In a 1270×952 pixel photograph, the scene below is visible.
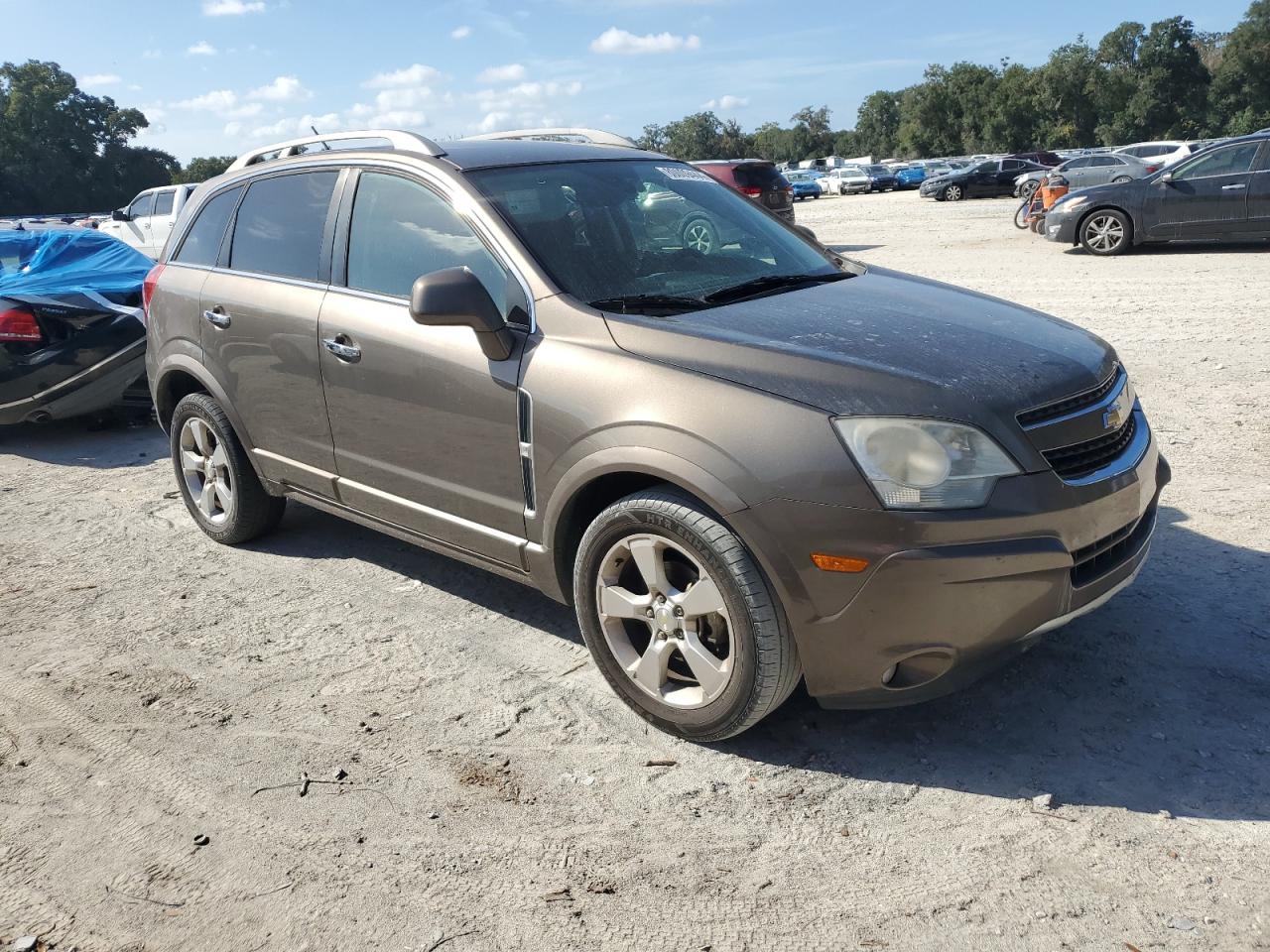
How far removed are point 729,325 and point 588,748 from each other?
4.68 ft

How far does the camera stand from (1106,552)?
3.16 metres

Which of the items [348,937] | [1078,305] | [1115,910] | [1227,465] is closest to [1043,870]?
[1115,910]

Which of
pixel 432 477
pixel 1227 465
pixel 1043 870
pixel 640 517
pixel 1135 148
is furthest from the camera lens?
pixel 1135 148

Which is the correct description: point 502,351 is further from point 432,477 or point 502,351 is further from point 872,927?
point 872,927

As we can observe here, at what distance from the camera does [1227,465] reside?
5.52 metres

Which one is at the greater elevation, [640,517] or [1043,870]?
[640,517]

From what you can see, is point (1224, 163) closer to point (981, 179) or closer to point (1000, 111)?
point (981, 179)

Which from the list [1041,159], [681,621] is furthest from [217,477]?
[1041,159]

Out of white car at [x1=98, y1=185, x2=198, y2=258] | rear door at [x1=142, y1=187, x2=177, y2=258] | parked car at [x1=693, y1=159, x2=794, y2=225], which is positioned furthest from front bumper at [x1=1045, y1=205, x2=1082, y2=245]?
rear door at [x1=142, y1=187, x2=177, y2=258]

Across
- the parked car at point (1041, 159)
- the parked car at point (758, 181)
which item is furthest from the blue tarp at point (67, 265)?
the parked car at point (1041, 159)

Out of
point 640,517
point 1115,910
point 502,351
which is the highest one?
point 502,351

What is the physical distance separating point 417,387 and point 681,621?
1371 mm

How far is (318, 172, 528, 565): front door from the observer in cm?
366

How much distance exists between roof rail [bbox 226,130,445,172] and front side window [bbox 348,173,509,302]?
17 centimetres
